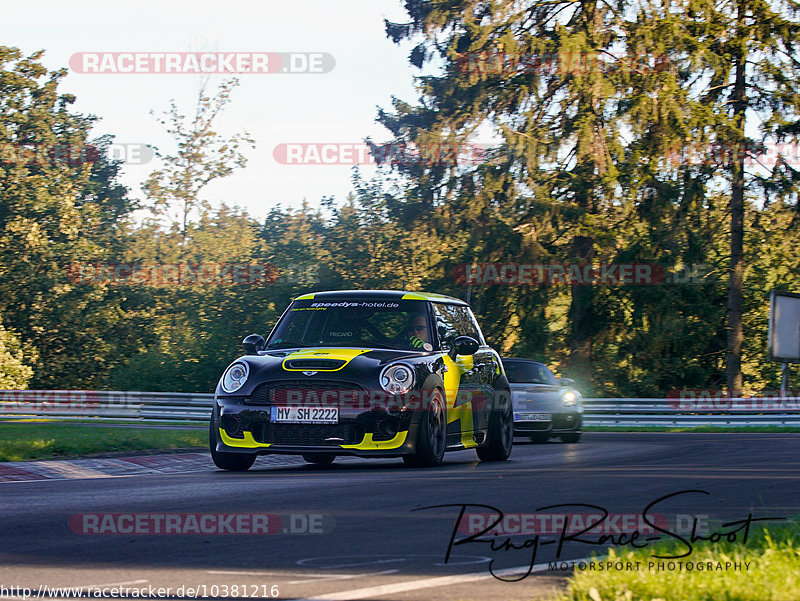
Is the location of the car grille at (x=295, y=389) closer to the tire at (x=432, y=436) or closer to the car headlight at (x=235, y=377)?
the car headlight at (x=235, y=377)

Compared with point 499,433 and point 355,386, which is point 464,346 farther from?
point 355,386

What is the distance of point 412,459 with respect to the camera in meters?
11.4

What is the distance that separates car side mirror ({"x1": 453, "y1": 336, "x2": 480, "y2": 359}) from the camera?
40.0ft

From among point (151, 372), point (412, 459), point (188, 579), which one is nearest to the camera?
point (188, 579)

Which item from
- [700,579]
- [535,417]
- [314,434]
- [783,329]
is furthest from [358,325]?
[783,329]

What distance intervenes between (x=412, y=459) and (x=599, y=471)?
196 cm

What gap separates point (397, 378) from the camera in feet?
36.1

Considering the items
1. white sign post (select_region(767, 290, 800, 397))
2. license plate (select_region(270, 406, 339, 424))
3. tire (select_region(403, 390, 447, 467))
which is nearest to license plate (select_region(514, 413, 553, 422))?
tire (select_region(403, 390, 447, 467))

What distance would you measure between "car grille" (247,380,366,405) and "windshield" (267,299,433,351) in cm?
104

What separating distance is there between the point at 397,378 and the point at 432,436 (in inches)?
33.8

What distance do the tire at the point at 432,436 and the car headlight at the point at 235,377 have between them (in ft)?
6.04

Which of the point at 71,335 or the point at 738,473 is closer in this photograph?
the point at 738,473

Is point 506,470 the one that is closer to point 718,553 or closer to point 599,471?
point 599,471

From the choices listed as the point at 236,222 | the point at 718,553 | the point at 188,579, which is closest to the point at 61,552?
the point at 188,579
